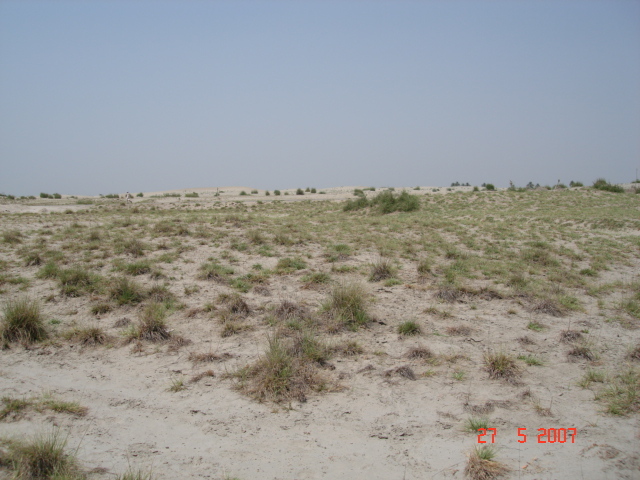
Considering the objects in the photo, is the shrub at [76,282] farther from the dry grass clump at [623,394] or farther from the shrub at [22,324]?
the dry grass clump at [623,394]

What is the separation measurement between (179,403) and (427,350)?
3.42 m

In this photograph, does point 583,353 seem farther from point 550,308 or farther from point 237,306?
point 237,306

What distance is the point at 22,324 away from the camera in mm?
6633

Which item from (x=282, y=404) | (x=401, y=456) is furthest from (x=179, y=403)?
(x=401, y=456)

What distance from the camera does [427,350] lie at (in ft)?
20.5

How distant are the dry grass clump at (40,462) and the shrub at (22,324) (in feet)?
9.79

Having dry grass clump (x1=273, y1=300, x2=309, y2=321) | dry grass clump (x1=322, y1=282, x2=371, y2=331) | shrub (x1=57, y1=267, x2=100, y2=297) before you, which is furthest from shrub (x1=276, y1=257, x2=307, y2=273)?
shrub (x1=57, y1=267, x2=100, y2=297)

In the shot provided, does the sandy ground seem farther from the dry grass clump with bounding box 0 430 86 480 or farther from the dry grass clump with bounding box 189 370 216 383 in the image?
the dry grass clump with bounding box 0 430 86 480

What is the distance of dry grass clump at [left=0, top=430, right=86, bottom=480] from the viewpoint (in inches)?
148

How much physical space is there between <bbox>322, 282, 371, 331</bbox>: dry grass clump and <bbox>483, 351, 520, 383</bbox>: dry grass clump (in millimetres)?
2082

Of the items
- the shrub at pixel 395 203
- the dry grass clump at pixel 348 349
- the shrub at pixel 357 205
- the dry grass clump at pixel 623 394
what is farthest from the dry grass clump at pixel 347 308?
the shrub at pixel 357 205
